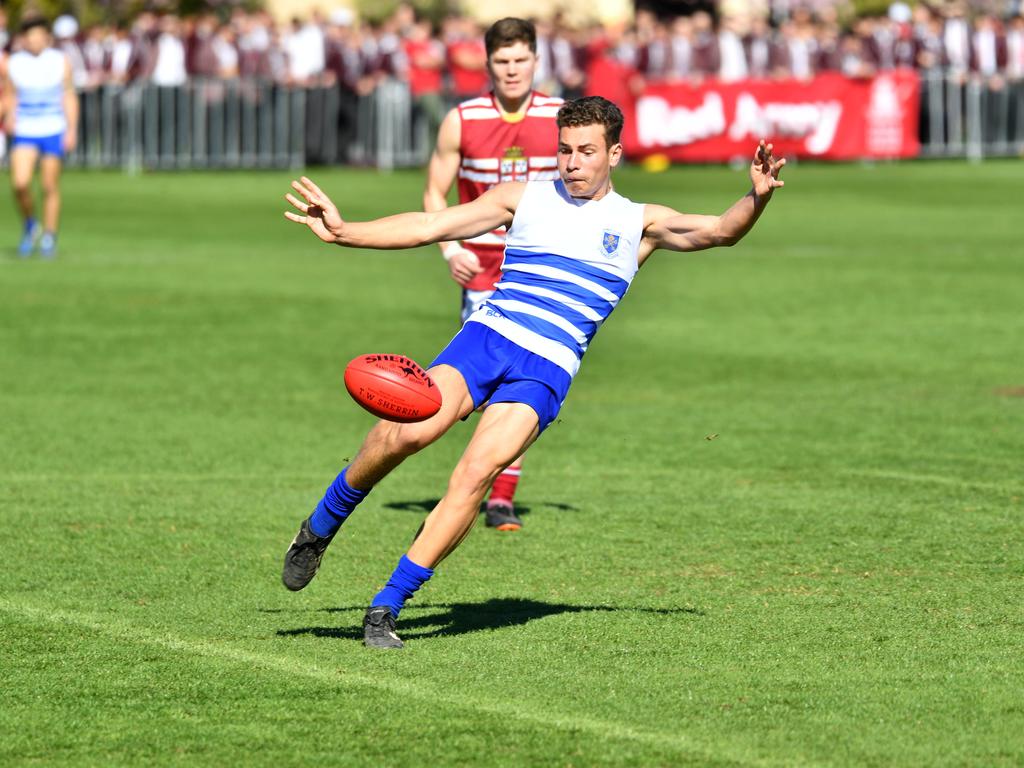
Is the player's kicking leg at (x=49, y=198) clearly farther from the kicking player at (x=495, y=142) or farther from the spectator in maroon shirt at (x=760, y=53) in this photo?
the spectator in maroon shirt at (x=760, y=53)

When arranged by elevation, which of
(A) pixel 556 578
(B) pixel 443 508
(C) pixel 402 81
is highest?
(C) pixel 402 81

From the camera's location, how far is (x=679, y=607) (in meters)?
7.71

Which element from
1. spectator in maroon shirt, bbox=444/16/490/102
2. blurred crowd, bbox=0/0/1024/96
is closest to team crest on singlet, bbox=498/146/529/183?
spectator in maroon shirt, bbox=444/16/490/102

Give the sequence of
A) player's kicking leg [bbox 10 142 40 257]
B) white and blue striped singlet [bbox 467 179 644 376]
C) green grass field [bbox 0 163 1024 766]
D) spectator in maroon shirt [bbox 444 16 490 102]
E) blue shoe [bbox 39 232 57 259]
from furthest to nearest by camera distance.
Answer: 1. spectator in maroon shirt [bbox 444 16 490 102]
2. blue shoe [bbox 39 232 57 259]
3. player's kicking leg [bbox 10 142 40 257]
4. white and blue striped singlet [bbox 467 179 644 376]
5. green grass field [bbox 0 163 1024 766]

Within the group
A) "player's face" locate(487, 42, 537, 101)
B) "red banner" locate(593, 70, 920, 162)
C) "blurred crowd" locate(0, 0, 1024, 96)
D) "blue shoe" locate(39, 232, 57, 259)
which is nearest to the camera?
"player's face" locate(487, 42, 537, 101)

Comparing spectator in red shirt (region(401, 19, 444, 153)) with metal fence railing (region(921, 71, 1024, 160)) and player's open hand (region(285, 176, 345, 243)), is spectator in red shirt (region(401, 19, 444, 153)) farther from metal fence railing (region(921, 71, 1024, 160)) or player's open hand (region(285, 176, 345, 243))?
player's open hand (region(285, 176, 345, 243))

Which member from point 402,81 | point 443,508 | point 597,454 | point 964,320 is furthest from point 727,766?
point 402,81

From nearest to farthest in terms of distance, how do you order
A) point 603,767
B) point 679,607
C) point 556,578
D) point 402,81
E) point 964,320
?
point 603,767 → point 679,607 → point 556,578 → point 964,320 → point 402,81

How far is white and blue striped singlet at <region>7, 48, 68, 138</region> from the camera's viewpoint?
21.5 m

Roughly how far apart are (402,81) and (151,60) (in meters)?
4.65

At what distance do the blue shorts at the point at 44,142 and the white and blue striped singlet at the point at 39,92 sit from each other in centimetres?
3

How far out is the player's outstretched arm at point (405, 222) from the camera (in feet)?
23.3

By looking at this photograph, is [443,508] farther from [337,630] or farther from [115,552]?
[115,552]

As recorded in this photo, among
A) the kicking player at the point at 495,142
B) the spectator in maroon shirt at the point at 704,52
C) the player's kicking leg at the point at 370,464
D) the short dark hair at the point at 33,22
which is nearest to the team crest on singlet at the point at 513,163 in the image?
the kicking player at the point at 495,142
